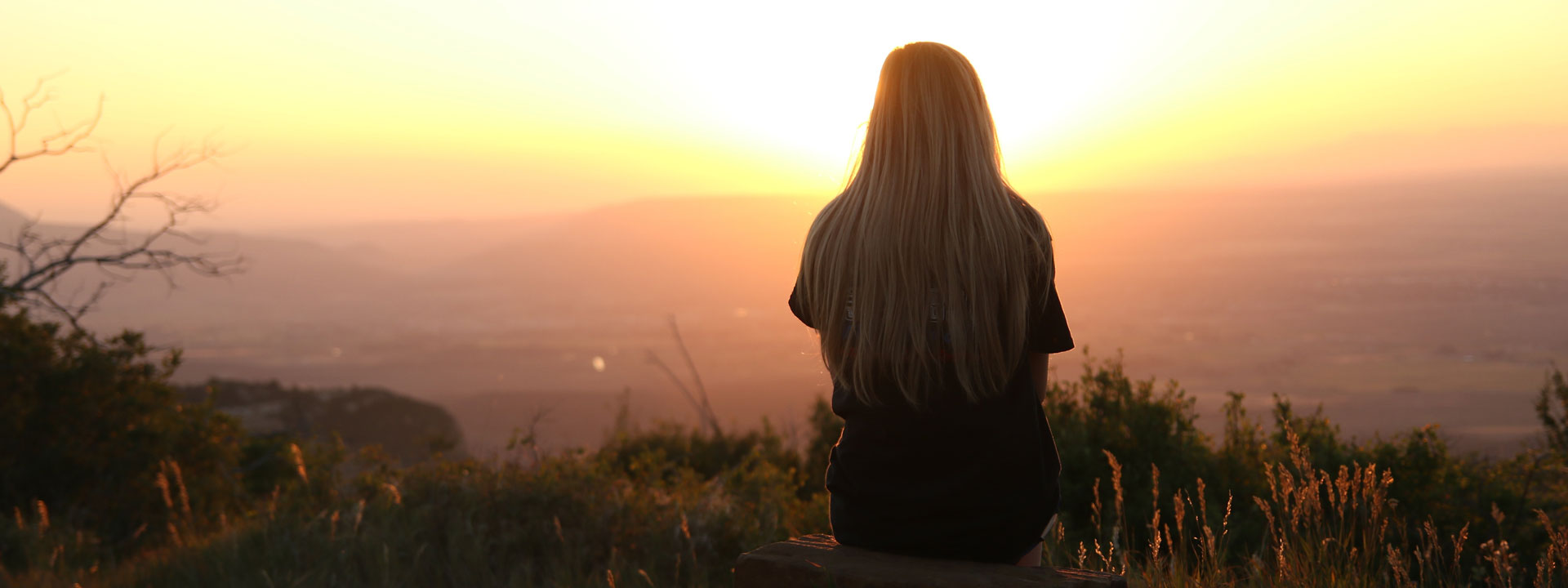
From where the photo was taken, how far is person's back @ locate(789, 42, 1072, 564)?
7.27 ft

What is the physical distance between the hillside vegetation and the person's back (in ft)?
3.85

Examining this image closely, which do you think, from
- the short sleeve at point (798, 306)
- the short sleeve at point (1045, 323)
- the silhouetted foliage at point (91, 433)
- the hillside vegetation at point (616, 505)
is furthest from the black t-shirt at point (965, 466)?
the silhouetted foliage at point (91, 433)

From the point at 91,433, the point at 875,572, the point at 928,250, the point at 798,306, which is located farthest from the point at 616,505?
the point at 91,433

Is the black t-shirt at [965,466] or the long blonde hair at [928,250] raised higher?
the long blonde hair at [928,250]

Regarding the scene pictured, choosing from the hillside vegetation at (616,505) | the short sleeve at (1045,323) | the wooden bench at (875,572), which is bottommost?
the hillside vegetation at (616,505)

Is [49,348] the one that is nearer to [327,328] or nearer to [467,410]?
[467,410]

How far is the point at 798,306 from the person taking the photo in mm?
2652

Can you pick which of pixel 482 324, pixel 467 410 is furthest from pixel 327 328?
pixel 467 410

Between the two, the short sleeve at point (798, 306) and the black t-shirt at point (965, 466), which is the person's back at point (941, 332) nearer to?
the black t-shirt at point (965, 466)

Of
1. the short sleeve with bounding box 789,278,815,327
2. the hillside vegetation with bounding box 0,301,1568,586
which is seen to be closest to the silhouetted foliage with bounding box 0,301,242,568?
the hillside vegetation with bounding box 0,301,1568,586

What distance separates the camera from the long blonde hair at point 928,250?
7.23ft

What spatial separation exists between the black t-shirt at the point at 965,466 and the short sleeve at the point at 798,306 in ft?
1.02

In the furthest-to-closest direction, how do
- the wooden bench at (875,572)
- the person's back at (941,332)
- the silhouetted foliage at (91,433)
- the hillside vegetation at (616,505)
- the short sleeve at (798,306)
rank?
the silhouetted foliage at (91,433) < the hillside vegetation at (616,505) < the short sleeve at (798,306) < the person's back at (941,332) < the wooden bench at (875,572)

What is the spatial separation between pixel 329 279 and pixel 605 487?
196019 millimetres
